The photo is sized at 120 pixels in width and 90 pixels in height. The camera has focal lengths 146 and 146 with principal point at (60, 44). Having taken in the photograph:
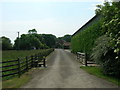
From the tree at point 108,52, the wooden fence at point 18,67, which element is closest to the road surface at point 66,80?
the wooden fence at point 18,67

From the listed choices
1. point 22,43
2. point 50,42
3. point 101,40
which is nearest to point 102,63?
point 101,40

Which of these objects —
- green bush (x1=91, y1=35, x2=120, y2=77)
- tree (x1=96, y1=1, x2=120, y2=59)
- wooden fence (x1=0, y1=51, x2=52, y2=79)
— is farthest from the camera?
green bush (x1=91, y1=35, x2=120, y2=77)

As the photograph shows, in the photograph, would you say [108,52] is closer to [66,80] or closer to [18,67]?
[66,80]

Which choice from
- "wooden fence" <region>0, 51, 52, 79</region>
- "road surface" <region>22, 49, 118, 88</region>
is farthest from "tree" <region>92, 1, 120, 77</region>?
"wooden fence" <region>0, 51, 52, 79</region>

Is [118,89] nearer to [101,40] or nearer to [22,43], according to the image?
[101,40]

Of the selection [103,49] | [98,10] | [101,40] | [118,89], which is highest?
[98,10]

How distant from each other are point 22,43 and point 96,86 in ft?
215

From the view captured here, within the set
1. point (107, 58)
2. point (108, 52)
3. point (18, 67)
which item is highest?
point (108, 52)

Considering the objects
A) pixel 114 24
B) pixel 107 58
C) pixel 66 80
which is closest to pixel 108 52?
pixel 107 58

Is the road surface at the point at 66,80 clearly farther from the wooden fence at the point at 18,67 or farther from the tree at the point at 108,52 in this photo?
the tree at the point at 108,52

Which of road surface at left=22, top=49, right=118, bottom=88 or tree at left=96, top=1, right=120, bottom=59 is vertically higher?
tree at left=96, top=1, right=120, bottom=59

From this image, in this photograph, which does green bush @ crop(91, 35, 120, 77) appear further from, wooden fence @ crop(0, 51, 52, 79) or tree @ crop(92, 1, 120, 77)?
wooden fence @ crop(0, 51, 52, 79)

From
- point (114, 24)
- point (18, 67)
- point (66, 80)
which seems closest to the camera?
point (114, 24)

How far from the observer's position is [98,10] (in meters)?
11.0
